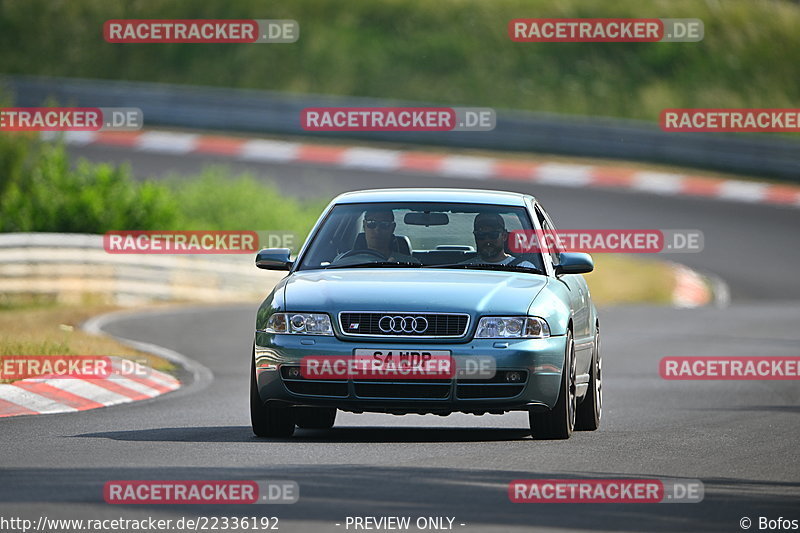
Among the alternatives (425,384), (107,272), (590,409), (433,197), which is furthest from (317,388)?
(107,272)

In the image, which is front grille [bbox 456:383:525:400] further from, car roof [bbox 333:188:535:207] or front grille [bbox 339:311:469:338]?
car roof [bbox 333:188:535:207]

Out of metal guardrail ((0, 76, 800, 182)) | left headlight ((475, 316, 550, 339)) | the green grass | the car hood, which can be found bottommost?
left headlight ((475, 316, 550, 339))

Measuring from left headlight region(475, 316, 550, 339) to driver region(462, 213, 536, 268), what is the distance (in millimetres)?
988

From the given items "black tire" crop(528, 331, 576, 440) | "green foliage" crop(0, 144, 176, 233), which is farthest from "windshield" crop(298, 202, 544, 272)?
"green foliage" crop(0, 144, 176, 233)

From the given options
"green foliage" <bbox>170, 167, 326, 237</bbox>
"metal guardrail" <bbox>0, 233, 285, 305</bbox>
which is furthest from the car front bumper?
"green foliage" <bbox>170, 167, 326, 237</bbox>

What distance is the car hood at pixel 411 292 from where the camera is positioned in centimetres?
1052

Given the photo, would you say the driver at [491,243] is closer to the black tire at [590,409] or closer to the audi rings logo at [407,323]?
the black tire at [590,409]

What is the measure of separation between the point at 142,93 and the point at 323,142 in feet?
14.7

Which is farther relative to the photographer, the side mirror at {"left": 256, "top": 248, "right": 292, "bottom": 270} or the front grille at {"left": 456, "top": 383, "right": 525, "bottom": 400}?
the side mirror at {"left": 256, "top": 248, "right": 292, "bottom": 270}

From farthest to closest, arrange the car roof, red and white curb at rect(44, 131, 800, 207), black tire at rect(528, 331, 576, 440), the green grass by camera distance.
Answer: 1. the green grass
2. red and white curb at rect(44, 131, 800, 207)
3. the car roof
4. black tire at rect(528, 331, 576, 440)

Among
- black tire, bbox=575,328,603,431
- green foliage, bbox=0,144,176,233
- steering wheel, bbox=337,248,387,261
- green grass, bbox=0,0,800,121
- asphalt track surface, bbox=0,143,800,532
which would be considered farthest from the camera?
green grass, bbox=0,0,800,121

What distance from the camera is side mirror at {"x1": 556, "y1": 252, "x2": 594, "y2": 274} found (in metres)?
11.6

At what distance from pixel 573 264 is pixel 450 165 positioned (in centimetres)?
2683

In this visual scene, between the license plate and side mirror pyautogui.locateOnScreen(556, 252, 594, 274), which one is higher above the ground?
side mirror pyautogui.locateOnScreen(556, 252, 594, 274)
